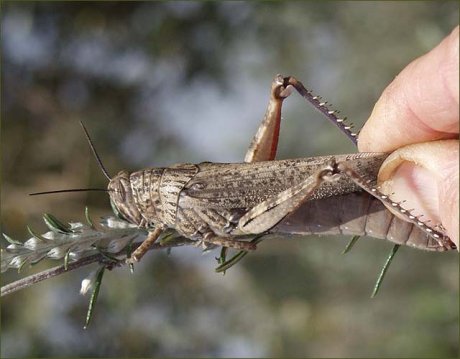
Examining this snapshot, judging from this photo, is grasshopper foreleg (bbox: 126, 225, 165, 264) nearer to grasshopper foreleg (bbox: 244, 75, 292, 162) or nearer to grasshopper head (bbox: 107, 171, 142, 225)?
grasshopper head (bbox: 107, 171, 142, 225)

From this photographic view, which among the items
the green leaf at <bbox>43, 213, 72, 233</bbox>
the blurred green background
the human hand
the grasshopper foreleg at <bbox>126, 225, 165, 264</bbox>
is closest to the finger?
the human hand

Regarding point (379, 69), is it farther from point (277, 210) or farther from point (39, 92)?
point (277, 210)

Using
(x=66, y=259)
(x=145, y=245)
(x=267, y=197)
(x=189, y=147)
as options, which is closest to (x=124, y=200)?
(x=145, y=245)

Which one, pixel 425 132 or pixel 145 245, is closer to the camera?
pixel 425 132

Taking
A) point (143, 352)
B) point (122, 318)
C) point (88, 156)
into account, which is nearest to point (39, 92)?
point (88, 156)

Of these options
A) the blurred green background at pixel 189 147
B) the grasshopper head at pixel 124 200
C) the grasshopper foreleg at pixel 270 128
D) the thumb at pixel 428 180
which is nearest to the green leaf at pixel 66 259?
the grasshopper head at pixel 124 200

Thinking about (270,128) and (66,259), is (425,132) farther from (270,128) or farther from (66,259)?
(66,259)
